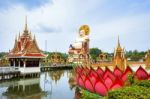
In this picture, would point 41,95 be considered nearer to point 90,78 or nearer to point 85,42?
point 90,78

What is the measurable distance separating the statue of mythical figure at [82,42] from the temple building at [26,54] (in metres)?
11.4

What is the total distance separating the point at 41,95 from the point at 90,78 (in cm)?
473

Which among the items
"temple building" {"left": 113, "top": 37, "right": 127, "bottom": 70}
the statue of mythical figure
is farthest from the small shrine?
"temple building" {"left": 113, "top": 37, "right": 127, "bottom": 70}

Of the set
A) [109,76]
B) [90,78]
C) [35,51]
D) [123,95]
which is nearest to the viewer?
[123,95]

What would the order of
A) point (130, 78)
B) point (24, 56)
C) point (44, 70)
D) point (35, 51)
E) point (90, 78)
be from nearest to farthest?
point (130, 78) < point (90, 78) < point (24, 56) < point (35, 51) < point (44, 70)

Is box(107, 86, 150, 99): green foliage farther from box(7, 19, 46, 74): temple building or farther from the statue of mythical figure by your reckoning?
the statue of mythical figure

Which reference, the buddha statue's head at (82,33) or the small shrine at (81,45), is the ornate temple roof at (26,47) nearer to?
the small shrine at (81,45)

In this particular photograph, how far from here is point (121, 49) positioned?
778 inches

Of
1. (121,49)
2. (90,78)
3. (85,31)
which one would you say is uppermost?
(85,31)

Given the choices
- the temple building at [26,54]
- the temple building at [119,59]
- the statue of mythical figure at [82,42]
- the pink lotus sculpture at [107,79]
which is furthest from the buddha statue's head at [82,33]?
the pink lotus sculpture at [107,79]

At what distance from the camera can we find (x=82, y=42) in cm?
4456

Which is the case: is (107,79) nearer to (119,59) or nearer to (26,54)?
(119,59)

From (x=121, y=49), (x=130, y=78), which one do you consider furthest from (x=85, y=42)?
(x=130, y=78)

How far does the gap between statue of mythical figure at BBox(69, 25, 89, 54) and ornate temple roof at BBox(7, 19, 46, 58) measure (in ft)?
37.4
